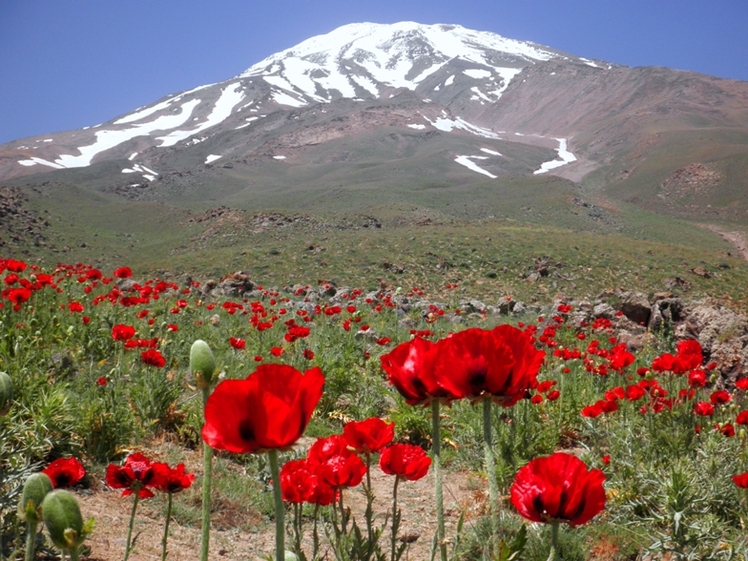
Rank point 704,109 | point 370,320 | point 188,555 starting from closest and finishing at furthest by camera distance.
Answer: point 188,555
point 370,320
point 704,109

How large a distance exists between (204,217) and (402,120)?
208 ft

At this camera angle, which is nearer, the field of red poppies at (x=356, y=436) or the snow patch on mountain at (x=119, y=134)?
the field of red poppies at (x=356, y=436)

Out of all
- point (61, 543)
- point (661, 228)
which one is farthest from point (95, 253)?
point (661, 228)

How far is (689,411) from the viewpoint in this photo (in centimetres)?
369

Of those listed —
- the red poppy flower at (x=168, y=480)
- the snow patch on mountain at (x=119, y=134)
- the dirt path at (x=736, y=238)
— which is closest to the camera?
the red poppy flower at (x=168, y=480)

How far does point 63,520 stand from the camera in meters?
1.01

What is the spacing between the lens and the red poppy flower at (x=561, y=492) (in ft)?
3.64

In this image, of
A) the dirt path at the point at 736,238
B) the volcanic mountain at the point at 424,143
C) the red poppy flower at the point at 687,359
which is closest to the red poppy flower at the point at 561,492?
the red poppy flower at the point at 687,359

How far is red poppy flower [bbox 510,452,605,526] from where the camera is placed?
1110mm

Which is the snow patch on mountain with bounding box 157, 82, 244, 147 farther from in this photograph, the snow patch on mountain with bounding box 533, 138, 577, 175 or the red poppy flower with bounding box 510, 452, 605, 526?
the red poppy flower with bounding box 510, 452, 605, 526

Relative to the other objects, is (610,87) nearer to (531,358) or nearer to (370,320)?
(370,320)

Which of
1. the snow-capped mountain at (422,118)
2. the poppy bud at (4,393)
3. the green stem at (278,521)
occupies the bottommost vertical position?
the green stem at (278,521)

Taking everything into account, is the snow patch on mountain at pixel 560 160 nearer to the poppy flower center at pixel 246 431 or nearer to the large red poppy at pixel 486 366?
the large red poppy at pixel 486 366

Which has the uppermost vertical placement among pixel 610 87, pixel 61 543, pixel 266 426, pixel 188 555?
pixel 610 87
